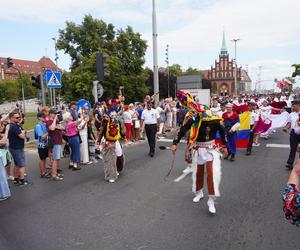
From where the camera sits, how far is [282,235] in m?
3.86

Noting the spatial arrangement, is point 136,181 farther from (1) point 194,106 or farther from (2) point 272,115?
(2) point 272,115

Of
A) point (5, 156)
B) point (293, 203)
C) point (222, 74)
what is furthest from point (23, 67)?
point (293, 203)

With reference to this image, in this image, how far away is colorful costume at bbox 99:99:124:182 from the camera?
→ 6.76m

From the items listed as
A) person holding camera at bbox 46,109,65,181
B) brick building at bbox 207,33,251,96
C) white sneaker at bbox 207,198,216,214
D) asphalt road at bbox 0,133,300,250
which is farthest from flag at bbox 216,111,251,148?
brick building at bbox 207,33,251,96

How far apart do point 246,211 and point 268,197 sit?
0.89 metres

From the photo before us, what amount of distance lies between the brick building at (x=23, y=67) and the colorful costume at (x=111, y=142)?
103653 mm

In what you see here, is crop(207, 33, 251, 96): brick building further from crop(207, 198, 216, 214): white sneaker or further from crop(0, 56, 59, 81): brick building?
crop(207, 198, 216, 214): white sneaker

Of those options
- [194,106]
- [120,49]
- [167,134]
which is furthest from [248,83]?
[194,106]

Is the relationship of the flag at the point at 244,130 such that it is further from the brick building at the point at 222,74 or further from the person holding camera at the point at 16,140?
the brick building at the point at 222,74

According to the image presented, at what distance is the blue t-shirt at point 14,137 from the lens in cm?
626

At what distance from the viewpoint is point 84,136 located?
845 cm

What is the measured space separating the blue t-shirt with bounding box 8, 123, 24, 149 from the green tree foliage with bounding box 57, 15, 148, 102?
22657 millimetres

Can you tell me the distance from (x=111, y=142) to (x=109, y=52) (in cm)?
2478

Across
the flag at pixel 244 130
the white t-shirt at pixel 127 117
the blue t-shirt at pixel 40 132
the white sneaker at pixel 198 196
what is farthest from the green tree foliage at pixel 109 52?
the white sneaker at pixel 198 196
